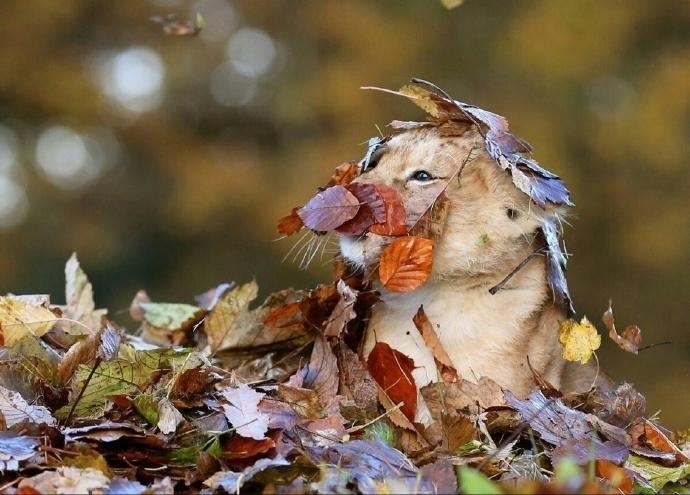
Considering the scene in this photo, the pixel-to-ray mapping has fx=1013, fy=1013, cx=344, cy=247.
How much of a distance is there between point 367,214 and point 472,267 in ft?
1.20

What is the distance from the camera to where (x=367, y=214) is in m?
2.88

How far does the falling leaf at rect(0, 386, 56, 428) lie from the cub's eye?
1285 mm

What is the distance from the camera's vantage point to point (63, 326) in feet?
10.5

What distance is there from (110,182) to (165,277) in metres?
1.18

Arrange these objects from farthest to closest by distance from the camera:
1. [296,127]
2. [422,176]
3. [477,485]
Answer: [296,127]
[422,176]
[477,485]

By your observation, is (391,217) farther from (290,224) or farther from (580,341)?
(580,341)

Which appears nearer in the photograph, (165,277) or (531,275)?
(531,275)

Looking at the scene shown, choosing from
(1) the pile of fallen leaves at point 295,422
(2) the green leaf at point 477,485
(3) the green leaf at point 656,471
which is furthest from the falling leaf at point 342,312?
(2) the green leaf at point 477,485

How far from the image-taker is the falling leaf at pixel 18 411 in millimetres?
2270

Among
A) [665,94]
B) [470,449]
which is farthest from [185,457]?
[665,94]

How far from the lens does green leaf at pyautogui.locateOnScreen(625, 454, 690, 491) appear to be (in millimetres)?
2393

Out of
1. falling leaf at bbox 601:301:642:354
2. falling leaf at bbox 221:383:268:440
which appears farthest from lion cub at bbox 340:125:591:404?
falling leaf at bbox 221:383:268:440

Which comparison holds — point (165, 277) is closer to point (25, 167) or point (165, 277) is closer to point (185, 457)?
point (25, 167)

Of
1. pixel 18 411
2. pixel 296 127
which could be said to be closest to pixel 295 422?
pixel 18 411
